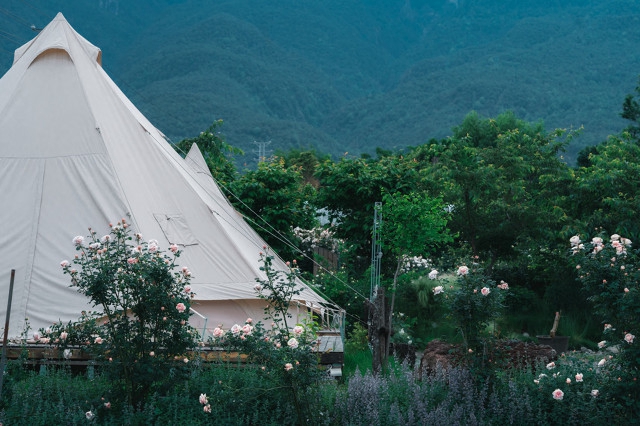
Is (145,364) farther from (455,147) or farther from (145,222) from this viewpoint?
(455,147)

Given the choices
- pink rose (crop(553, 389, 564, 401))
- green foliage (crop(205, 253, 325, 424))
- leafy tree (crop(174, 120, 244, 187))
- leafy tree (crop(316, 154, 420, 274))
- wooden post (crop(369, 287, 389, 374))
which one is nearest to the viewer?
green foliage (crop(205, 253, 325, 424))

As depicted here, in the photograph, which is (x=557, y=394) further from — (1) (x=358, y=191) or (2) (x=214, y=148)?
(2) (x=214, y=148)

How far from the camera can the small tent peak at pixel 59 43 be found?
9.87 m

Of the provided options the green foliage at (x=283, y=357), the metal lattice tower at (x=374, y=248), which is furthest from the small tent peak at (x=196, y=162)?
the green foliage at (x=283, y=357)

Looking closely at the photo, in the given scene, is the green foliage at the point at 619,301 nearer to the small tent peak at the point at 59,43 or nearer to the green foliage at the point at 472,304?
the green foliage at the point at 472,304

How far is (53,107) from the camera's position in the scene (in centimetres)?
955

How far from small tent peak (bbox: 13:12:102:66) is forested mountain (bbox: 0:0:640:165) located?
37411 mm

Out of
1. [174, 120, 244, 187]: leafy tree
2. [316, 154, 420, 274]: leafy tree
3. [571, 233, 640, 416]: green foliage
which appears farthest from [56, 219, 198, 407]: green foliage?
[174, 120, 244, 187]: leafy tree

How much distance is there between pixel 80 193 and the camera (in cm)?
888

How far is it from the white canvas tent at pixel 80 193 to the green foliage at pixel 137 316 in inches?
97.1

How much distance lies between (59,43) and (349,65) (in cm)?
8612

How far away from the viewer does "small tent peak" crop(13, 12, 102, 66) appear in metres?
9.87

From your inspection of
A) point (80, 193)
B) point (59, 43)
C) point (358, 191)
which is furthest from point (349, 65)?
point (80, 193)

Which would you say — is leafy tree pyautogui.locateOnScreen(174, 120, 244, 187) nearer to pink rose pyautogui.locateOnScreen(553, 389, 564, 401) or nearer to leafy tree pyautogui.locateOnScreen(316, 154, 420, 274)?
leafy tree pyautogui.locateOnScreen(316, 154, 420, 274)
